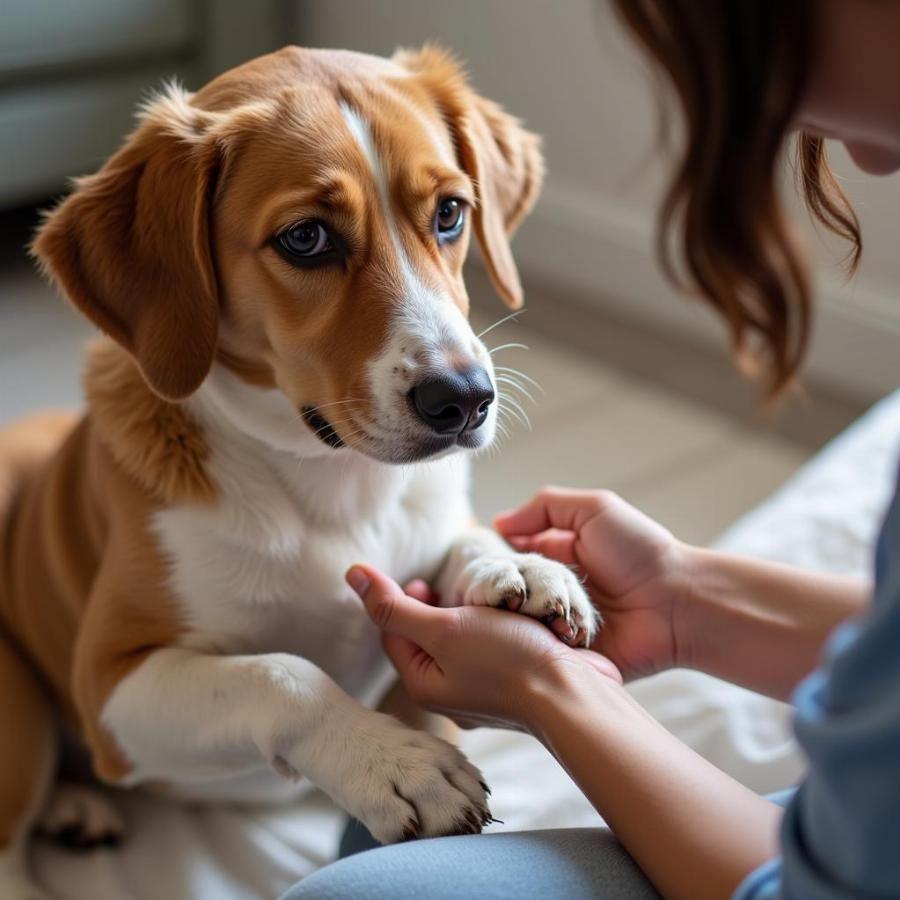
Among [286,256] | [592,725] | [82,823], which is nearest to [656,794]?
[592,725]

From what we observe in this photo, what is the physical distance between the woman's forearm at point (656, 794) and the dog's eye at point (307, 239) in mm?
585

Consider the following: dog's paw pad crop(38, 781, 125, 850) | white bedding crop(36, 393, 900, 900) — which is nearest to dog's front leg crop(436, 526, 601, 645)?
white bedding crop(36, 393, 900, 900)

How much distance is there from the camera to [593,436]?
2953 mm

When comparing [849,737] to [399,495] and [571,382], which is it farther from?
[571,382]

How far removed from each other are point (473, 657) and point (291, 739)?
22 cm

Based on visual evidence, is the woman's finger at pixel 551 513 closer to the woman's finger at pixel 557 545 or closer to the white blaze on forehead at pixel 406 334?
the woman's finger at pixel 557 545

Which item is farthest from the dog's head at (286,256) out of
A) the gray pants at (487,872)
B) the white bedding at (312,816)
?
the white bedding at (312,816)

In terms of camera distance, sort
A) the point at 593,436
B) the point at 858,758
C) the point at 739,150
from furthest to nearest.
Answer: the point at 593,436
the point at 739,150
the point at 858,758

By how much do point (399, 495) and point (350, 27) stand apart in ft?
9.46

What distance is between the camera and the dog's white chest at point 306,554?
1495 mm

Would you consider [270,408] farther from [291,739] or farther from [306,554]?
[291,739]

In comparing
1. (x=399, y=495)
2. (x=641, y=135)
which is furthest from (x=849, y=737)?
(x=641, y=135)

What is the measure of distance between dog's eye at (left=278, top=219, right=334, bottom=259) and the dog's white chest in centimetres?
28

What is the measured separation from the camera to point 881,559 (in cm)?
86
